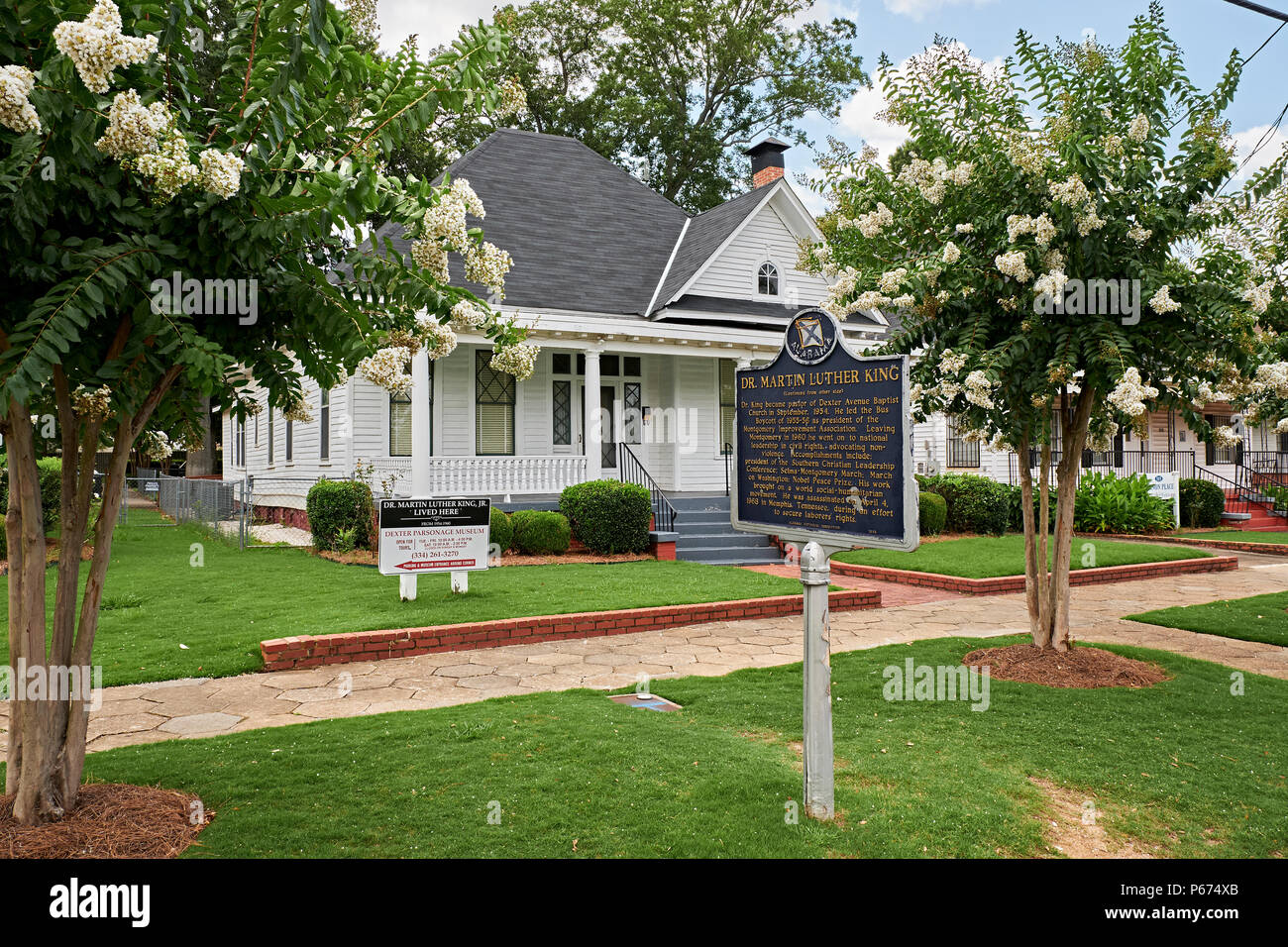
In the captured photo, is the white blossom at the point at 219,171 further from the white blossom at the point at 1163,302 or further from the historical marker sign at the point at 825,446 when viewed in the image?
the white blossom at the point at 1163,302

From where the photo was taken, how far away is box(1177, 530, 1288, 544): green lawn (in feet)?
62.5

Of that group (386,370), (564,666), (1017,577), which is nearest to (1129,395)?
(386,370)

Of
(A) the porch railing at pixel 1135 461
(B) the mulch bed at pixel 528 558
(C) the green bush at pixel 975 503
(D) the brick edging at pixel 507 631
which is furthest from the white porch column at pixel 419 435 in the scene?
(A) the porch railing at pixel 1135 461

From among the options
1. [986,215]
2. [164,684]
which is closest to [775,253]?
[986,215]

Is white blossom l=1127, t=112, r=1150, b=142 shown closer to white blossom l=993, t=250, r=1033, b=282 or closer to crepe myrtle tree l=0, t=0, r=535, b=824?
white blossom l=993, t=250, r=1033, b=282

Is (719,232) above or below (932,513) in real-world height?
above

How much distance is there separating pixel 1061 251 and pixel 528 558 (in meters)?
9.88

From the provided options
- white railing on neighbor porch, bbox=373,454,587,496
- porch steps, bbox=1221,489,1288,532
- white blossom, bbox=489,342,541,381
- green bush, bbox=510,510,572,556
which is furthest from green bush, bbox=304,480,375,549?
porch steps, bbox=1221,489,1288,532

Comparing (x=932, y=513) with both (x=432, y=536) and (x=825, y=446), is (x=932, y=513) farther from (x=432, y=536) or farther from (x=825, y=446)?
(x=825, y=446)

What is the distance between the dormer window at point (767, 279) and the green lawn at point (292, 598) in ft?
26.1

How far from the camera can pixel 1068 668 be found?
7188 millimetres

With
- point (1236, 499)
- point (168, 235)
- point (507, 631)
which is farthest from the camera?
point (1236, 499)

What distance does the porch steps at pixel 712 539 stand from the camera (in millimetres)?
14938

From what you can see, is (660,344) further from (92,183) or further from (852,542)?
(92,183)
